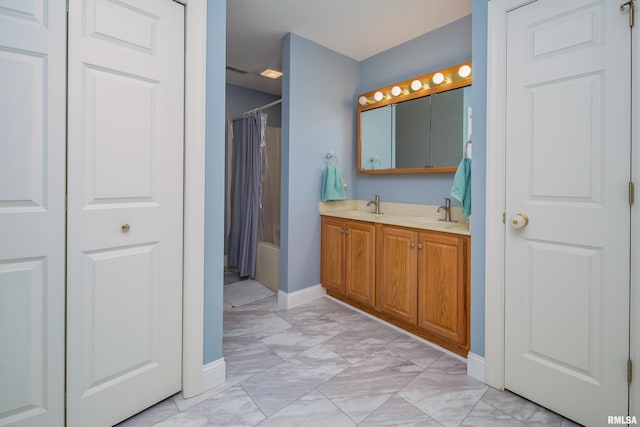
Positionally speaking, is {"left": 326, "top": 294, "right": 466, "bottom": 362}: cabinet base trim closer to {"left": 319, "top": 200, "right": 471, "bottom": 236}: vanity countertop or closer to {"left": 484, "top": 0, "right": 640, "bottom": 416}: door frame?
{"left": 484, "top": 0, "right": 640, "bottom": 416}: door frame

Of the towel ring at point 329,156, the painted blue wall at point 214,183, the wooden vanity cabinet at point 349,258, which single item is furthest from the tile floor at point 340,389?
the towel ring at point 329,156

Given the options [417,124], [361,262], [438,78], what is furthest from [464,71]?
[361,262]

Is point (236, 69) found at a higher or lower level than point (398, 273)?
higher

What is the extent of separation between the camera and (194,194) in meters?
1.57

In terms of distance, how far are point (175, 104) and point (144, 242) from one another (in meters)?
0.67

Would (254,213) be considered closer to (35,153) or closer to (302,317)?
(302,317)

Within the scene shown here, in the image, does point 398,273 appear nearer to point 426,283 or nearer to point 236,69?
point 426,283

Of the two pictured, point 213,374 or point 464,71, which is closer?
point 213,374

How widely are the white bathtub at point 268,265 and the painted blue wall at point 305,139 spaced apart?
333 millimetres

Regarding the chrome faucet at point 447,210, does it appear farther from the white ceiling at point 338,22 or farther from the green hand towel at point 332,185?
the white ceiling at point 338,22

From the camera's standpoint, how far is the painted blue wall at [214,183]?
1652 millimetres

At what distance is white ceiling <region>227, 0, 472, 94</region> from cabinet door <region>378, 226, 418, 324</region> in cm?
166

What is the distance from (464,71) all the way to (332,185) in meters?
1.40

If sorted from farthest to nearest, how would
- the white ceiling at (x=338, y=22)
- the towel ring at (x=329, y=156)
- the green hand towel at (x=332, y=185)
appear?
the towel ring at (x=329, y=156) < the green hand towel at (x=332, y=185) < the white ceiling at (x=338, y=22)
